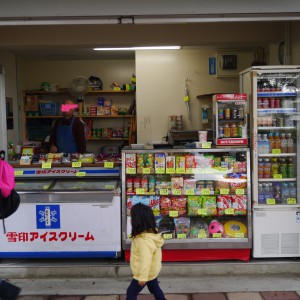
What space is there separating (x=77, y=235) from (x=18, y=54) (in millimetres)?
5431

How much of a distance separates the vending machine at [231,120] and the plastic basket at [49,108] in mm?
5450

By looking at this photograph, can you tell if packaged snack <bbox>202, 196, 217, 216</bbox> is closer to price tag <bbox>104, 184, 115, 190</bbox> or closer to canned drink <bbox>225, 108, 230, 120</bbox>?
canned drink <bbox>225, 108, 230, 120</bbox>

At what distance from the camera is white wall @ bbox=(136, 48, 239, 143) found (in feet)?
27.5

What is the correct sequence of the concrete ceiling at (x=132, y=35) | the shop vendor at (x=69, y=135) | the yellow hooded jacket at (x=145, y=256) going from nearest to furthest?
1. the yellow hooded jacket at (x=145, y=256)
2. the concrete ceiling at (x=132, y=35)
3. the shop vendor at (x=69, y=135)

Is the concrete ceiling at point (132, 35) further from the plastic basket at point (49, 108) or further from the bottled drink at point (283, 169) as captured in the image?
the plastic basket at point (49, 108)

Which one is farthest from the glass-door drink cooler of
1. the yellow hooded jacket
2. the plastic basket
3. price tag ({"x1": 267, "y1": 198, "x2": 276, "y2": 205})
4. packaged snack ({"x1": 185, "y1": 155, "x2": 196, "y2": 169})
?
the plastic basket

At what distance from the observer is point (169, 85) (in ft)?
27.6

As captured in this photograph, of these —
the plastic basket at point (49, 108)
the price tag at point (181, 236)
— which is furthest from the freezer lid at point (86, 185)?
the plastic basket at point (49, 108)

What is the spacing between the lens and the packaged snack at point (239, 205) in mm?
4999

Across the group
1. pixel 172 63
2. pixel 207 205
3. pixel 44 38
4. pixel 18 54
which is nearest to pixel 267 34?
pixel 172 63

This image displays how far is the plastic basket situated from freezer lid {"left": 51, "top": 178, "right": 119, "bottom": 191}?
15.6 ft

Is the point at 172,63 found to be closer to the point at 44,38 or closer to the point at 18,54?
the point at 44,38

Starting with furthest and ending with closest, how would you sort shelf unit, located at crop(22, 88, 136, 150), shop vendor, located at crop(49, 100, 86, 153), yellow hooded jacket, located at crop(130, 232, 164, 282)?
shelf unit, located at crop(22, 88, 136, 150) < shop vendor, located at crop(49, 100, 86, 153) < yellow hooded jacket, located at crop(130, 232, 164, 282)

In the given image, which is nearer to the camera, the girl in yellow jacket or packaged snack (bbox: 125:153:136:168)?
the girl in yellow jacket
